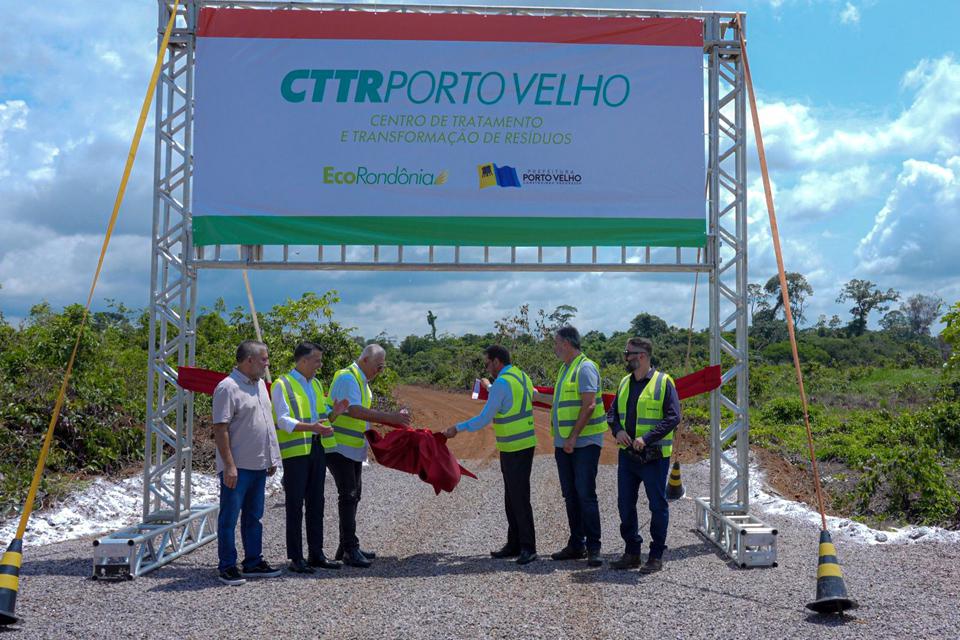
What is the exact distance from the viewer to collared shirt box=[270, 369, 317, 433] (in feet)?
22.4

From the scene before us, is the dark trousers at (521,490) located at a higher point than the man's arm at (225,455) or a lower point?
lower

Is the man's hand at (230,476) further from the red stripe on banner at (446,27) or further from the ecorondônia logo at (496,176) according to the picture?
the red stripe on banner at (446,27)

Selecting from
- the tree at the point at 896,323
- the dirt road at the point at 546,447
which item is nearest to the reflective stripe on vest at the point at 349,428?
the dirt road at the point at 546,447

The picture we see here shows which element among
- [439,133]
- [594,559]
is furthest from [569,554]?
[439,133]

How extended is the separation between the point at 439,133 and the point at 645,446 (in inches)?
148

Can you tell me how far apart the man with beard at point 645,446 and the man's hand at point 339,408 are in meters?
2.39

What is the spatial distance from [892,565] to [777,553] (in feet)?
3.19

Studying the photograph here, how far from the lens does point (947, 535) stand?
8.22m

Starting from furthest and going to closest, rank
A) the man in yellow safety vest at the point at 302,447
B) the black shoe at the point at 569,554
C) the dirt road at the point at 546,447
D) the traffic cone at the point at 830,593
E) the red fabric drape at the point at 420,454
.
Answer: the dirt road at the point at 546,447
the red fabric drape at the point at 420,454
the black shoe at the point at 569,554
the man in yellow safety vest at the point at 302,447
the traffic cone at the point at 830,593

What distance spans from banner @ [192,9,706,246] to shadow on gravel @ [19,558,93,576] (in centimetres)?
325

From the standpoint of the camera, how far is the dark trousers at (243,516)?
263 inches

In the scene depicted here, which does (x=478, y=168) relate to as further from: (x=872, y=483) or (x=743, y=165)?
(x=872, y=483)

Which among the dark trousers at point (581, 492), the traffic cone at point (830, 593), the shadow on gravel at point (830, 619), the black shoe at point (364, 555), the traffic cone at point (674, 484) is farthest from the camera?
the traffic cone at point (674, 484)

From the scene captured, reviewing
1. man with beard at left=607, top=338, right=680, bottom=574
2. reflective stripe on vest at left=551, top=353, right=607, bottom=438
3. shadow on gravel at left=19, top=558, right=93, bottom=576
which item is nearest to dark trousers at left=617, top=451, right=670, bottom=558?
man with beard at left=607, top=338, right=680, bottom=574
